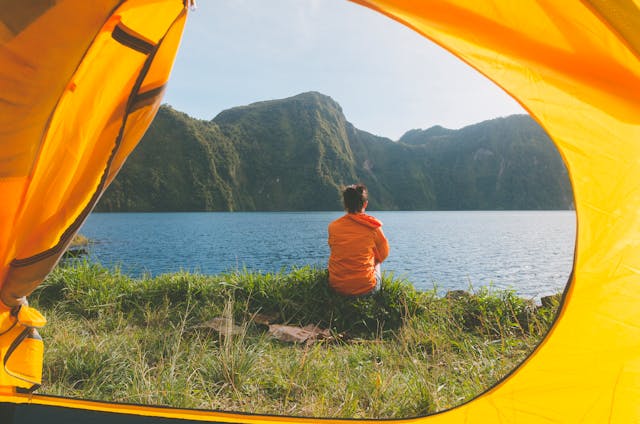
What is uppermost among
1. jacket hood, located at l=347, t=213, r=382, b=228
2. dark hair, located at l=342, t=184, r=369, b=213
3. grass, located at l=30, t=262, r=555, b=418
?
dark hair, located at l=342, t=184, r=369, b=213

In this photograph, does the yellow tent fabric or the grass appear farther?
the grass

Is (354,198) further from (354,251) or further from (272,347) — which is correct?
(272,347)

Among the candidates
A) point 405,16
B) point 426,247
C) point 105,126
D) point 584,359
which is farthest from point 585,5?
point 426,247

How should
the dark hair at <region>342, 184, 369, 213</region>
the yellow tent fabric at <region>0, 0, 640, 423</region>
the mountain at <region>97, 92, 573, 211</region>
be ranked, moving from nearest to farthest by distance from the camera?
the yellow tent fabric at <region>0, 0, 640, 423</region>, the dark hair at <region>342, 184, 369, 213</region>, the mountain at <region>97, 92, 573, 211</region>

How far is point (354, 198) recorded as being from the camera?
13.4 ft

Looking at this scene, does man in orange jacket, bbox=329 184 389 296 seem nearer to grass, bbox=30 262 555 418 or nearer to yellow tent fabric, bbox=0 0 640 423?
grass, bbox=30 262 555 418

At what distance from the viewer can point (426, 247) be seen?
4159 centimetres

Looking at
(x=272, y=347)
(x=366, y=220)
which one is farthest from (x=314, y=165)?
(x=272, y=347)

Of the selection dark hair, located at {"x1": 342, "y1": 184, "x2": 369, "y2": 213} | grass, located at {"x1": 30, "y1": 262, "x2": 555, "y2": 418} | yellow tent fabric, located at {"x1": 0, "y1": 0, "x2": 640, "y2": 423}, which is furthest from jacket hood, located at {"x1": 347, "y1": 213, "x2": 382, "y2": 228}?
yellow tent fabric, located at {"x1": 0, "y1": 0, "x2": 640, "y2": 423}

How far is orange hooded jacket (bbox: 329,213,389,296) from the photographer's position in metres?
3.97

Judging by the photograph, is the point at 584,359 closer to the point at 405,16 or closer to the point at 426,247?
the point at 405,16

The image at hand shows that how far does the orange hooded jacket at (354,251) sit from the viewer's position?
397 centimetres

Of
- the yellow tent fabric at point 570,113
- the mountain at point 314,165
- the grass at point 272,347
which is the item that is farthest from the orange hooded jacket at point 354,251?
the mountain at point 314,165

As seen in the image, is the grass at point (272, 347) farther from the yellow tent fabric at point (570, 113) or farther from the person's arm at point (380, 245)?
the yellow tent fabric at point (570, 113)
